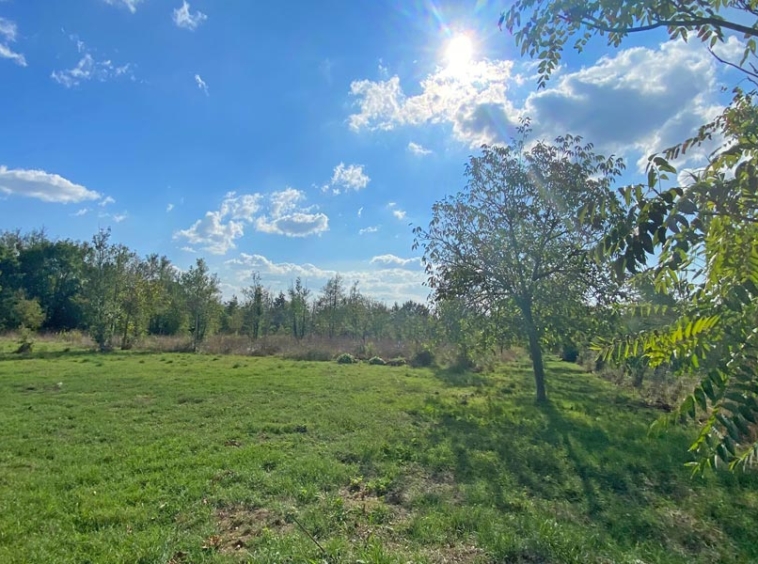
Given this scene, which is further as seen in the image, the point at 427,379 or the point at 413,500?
the point at 427,379

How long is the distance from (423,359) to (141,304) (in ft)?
64.7

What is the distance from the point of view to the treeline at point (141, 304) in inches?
1059

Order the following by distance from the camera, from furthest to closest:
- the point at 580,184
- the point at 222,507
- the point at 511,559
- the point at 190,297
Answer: the point at 190,297, the point at 580,184, the point at 222,507, the point at 511,559

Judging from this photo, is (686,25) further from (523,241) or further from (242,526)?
(523,241)

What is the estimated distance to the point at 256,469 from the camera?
6188mm

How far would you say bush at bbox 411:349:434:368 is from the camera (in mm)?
25312

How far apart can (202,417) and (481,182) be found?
10211 millimetres

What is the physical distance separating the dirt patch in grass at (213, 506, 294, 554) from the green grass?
2cm

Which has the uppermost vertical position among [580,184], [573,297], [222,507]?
[580,184]

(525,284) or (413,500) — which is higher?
(525,284)

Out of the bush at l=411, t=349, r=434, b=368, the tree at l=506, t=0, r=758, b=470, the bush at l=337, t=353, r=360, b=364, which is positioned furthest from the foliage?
the tree at l=506, t=0, r=758, b=470

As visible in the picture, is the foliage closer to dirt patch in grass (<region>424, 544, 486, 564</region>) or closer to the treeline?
the treeline

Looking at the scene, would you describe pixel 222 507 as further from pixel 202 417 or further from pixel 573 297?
pixel 573 297

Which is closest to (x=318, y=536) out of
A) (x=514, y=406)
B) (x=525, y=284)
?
(x=514, y=406)
